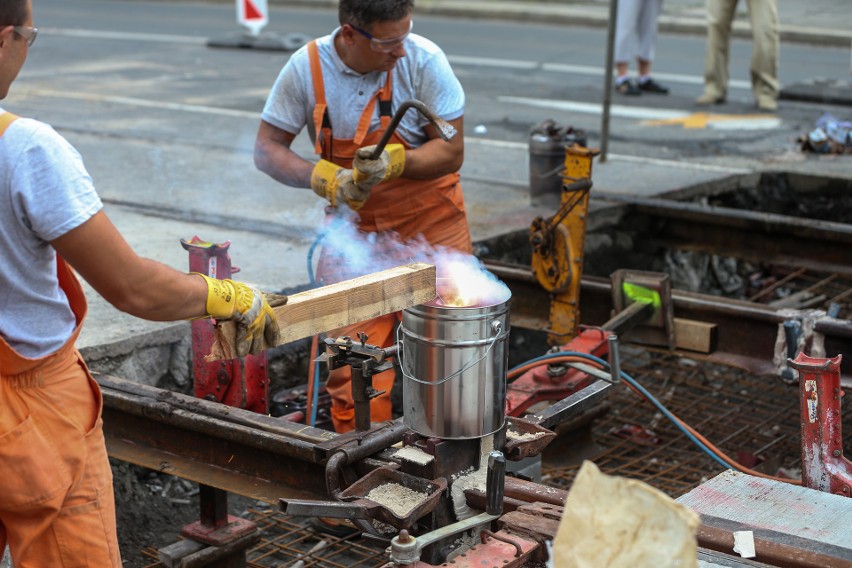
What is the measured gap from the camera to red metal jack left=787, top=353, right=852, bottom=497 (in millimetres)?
3682

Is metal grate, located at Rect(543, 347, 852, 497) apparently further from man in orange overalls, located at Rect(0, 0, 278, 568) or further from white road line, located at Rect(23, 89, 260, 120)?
white road line, located at Rect(23, 89, 260, 120)

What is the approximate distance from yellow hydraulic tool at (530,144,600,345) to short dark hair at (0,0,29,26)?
3.20 metres

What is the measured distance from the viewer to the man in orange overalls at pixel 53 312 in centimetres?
249

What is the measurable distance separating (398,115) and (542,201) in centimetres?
381

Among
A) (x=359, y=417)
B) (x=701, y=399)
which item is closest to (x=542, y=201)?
(x=701, y=399)

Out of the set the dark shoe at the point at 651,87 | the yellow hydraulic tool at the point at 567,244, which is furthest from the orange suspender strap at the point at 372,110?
the dark shoe at the point at 651,87

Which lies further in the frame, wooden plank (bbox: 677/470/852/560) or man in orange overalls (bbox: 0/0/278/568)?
wooden plank (bbox: 677/470/852/560)

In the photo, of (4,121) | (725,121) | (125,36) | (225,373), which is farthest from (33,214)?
(125,36)

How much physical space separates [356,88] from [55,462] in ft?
7.63

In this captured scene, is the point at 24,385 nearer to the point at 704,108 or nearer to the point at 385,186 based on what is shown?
the point at 385,186

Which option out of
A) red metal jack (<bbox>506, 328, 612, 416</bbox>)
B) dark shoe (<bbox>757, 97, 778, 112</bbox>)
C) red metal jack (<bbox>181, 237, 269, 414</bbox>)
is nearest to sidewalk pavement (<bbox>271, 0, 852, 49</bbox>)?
dark shoe (<bbox>757, 97, 778, 112</bbox>)

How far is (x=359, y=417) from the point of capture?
3.57 metres

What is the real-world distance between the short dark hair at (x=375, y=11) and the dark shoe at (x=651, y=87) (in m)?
8.75

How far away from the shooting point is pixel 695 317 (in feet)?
17.5
